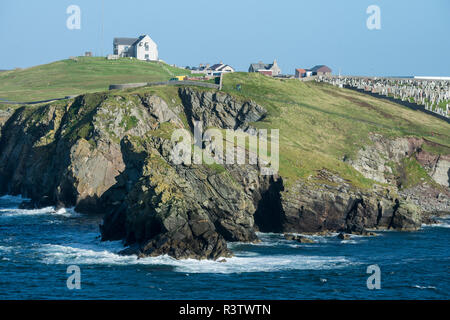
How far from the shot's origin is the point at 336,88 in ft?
573

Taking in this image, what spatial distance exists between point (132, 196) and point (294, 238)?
2265 cm

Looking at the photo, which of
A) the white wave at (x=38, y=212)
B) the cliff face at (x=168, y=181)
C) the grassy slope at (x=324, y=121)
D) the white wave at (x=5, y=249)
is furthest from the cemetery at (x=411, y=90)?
the white wave at (x=5, y=249)

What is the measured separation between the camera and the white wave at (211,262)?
255 ft

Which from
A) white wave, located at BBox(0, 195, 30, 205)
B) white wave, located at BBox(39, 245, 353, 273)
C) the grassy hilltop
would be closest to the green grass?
the grassy hilltop

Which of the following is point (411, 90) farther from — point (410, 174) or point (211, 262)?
point (211, 262)

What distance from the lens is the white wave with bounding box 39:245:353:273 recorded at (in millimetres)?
77688

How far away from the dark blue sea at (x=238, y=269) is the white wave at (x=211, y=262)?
0.37 ft

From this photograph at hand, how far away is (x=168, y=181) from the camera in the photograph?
290 feet

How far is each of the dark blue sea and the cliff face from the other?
3.59 meters

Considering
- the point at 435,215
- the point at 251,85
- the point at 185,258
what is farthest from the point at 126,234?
the point at 251,85

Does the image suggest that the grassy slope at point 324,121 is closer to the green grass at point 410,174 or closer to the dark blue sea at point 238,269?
the green grass at point 410,174

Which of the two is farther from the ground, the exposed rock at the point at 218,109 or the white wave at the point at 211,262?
the exposed rock at the point at 218,109

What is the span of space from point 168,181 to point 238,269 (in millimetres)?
16930

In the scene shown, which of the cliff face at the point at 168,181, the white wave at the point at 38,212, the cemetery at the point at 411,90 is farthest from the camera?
the cemetery at the point at 411,90
